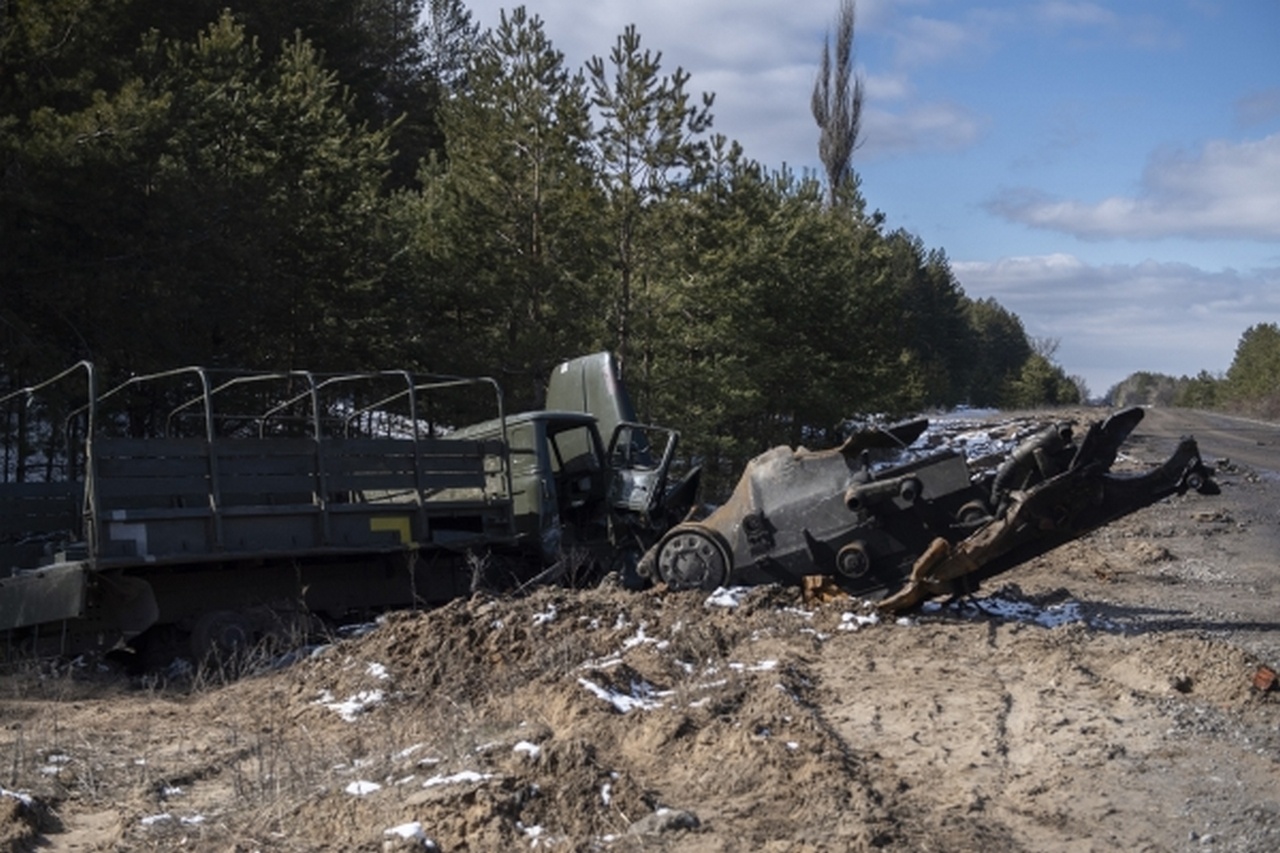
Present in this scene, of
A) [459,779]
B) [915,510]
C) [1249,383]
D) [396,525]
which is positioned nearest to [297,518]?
[396,525]

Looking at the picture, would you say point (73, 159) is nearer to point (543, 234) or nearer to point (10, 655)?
point (10, 655)

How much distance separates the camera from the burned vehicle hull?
9.31 metres

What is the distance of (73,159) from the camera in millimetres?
15156

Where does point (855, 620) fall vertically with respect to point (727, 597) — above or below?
below

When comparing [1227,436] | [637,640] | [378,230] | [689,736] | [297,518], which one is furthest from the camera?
[1227,436]

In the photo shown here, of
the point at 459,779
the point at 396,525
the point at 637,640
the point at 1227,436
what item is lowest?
the point at 459,779

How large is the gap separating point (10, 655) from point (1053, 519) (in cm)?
764

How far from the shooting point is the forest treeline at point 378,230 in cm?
1588

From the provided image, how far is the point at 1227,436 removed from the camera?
1608 inches

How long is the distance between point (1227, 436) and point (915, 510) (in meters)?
34.8

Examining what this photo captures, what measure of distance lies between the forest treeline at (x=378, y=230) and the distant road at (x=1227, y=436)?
7.90m

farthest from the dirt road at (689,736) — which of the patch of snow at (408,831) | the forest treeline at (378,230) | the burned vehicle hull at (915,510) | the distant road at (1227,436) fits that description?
the distant road at (1227,436)

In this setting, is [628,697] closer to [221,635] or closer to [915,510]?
[915,510]

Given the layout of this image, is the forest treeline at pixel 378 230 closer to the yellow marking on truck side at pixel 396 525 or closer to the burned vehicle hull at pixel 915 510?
the yellow marking on truck side at pixel 396 525
